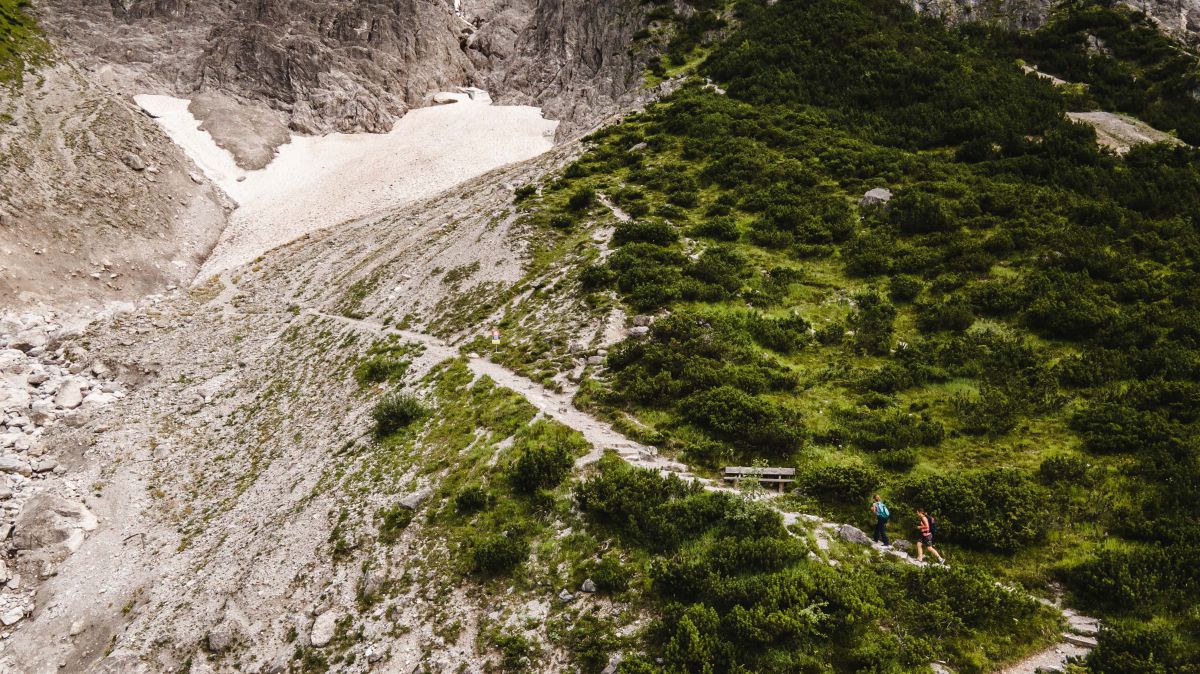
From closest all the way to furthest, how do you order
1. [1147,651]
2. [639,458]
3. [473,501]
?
1. [1147,651]
2. [473,501]
3. [639,458]

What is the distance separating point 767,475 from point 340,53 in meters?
117

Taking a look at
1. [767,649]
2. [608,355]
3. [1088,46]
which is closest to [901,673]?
[767,649]

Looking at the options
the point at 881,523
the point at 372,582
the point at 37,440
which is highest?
the point at 881,523

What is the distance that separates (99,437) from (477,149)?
220 feet

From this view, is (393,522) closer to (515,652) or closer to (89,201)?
(515,652)

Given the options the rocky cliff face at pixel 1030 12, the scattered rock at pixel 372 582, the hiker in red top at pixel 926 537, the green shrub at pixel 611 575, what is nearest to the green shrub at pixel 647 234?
the hiker in red top at pixel 926 537

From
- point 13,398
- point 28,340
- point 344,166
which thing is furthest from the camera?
point 344,166

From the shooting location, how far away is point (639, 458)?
1783 cm

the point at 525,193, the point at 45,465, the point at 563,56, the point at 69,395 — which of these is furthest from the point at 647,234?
the point at 563,56

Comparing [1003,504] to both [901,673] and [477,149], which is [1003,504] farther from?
[477,149]

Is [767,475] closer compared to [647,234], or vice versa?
[767,475]

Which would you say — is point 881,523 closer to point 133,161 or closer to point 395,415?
point 395,415

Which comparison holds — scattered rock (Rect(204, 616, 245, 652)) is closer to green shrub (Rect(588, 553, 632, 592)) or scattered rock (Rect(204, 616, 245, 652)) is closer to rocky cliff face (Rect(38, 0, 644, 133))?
green shrub (Rect(588, 553, 632, 592))

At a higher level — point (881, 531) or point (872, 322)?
point (872, 322)
